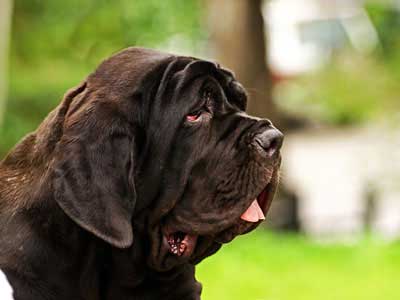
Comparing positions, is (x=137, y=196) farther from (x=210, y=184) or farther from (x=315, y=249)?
(x=315, y=249)

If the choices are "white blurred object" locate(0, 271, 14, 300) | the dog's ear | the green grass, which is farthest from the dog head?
the green grass

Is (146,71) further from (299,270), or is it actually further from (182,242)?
(299,270)

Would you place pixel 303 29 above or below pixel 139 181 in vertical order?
below

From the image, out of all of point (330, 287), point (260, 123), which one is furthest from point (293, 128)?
point (260, 123)

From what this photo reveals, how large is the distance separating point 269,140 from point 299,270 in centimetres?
467

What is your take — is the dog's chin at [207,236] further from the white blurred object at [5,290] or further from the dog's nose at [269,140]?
the white blurred object at [5,290]

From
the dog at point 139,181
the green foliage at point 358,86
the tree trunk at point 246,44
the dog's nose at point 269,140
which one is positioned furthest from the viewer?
the green foliage at point 358,86

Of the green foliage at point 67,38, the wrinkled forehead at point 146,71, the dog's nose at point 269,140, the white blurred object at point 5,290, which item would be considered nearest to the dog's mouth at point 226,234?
the dog's nose at point 269,140

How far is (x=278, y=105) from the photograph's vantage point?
13219 mm

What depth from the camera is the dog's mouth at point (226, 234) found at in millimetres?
3906

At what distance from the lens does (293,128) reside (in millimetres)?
24875

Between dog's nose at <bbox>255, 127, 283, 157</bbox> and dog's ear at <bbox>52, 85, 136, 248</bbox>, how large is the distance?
469 mm

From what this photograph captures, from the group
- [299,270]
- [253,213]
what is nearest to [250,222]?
[253,213]

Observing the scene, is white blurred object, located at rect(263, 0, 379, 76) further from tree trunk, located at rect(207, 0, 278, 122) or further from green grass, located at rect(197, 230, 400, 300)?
green grass, located at rect(197, 230, 400, 300)
